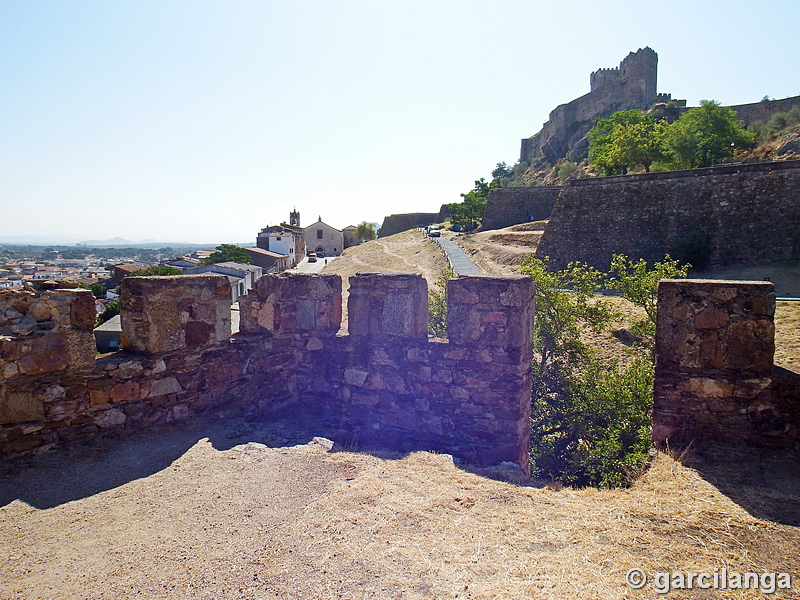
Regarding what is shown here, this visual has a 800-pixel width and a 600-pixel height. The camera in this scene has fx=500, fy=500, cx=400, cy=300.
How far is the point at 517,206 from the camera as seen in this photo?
4016 cm

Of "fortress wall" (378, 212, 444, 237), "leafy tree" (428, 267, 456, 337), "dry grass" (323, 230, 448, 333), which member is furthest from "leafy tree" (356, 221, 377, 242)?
"leafy tree" (428, 267, 456, 337)

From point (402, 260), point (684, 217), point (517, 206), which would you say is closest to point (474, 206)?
point (517, 206)

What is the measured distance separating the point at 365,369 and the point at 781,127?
39.9 metres

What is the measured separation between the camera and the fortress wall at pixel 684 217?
60.9 feet

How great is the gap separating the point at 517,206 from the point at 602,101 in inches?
1257

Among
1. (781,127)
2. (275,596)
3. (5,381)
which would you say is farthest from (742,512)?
(781,127)

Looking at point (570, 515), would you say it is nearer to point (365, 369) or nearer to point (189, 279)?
point (365, 369)

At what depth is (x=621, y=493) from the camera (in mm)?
4043

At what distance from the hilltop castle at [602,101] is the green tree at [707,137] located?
Answer: 87.0ft

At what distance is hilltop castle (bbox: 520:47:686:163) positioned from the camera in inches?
2237

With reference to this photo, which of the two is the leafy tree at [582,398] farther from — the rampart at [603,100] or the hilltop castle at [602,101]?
the rampart at [603,100]

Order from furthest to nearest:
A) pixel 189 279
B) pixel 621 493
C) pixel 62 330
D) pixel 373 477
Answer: pixel 189 279 < pixel 62 330 < pixel 373 477 < pixel 621 493

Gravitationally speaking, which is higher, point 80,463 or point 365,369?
point 365,369

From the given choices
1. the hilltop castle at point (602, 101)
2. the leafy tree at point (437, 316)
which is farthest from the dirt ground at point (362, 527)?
the hilltop castle at point (602, 101)
